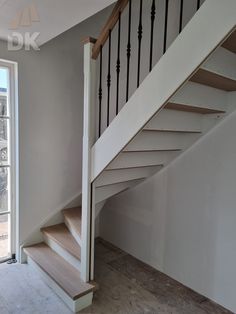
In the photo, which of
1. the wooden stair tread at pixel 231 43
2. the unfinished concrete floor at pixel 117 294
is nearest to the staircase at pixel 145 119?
the wooden stair tread at pixel 231 43

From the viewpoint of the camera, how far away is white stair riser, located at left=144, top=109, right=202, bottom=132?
1820 mm

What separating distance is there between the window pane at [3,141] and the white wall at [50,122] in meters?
0.17

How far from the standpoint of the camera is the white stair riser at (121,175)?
2244mm

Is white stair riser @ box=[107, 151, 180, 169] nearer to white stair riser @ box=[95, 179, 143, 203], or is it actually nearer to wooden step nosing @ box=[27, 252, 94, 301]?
white stair riser @ box=[95, 179, 143, 203]

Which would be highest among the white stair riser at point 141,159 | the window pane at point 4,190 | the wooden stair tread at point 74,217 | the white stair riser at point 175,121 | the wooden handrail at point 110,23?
the wooden handrail at point 110,23

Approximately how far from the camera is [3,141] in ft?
8.75

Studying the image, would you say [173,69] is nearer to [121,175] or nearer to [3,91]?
[121,175]

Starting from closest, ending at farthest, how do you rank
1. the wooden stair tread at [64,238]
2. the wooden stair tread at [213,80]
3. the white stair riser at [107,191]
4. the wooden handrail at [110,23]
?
1. the wooden stair tread at [213,80]
2. the wooden handrail at [110,23]
3. the white stair riser at [107,191]
4. the wooden stair tread at [64,238]

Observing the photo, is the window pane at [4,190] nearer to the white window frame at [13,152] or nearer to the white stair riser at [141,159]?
the white window frame at [13,152]

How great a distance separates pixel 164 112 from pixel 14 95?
166cm

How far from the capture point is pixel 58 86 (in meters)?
2.91

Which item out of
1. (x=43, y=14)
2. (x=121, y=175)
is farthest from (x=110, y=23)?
(x=121, y=175)

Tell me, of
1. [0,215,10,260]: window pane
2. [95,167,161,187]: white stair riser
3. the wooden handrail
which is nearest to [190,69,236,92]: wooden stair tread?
the wooden handrail

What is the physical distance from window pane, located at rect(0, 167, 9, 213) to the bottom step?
1.72 ft
